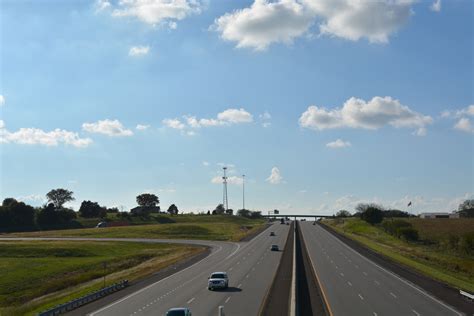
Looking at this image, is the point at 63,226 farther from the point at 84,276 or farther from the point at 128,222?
the point at 84,276

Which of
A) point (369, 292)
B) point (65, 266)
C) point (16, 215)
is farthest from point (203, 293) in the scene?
point (16, 215)

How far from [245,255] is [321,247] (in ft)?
59.2

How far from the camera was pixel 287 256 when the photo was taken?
78438 mm

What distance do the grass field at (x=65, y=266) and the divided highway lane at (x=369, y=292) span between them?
2070 centimetres

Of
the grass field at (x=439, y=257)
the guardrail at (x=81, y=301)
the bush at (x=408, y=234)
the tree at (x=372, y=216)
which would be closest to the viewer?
the guardrail at (x=81, y=301)

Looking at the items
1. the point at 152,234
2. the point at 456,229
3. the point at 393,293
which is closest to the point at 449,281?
the point at 393,293

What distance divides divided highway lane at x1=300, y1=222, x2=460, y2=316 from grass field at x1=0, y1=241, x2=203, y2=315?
20704 mm

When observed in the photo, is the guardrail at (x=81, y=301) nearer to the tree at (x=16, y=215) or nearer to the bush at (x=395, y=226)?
the bush at (x=395, y=226)

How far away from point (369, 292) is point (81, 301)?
21566 mm

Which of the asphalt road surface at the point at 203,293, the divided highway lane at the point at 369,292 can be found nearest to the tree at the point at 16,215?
the asphalt road surface at the point at 203,293

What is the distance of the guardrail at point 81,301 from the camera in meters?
36.4

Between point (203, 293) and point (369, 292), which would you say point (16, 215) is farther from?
point (369, 292)

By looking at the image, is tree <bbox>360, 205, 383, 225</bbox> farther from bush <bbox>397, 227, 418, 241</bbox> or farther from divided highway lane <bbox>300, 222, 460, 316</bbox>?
divided highway lane <bbox>300, 222, 460, 316</bbox>

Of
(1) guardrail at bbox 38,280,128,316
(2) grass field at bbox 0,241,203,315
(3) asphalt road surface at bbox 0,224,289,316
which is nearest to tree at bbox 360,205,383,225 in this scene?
(2) grass field at bbox 0,241,203,315
